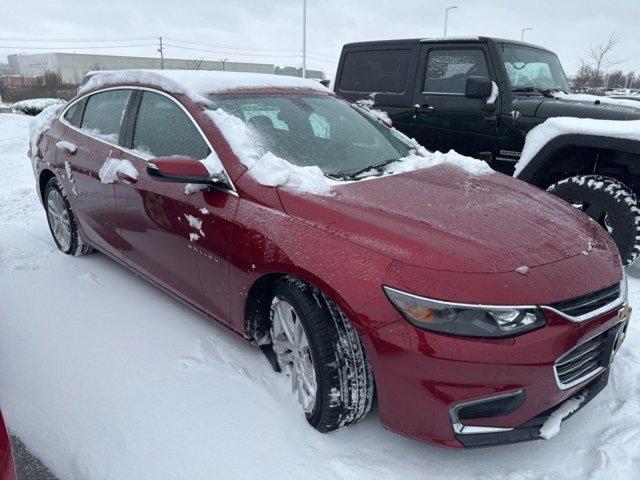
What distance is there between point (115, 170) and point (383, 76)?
3449 mm

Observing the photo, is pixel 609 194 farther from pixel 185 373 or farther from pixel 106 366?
pixel 106 366

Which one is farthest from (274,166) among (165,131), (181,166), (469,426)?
(469,426)

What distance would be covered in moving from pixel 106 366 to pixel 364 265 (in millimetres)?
1670

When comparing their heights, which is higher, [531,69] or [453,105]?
[531,69]

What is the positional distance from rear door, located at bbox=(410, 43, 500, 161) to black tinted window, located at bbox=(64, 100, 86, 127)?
3222 millimetres

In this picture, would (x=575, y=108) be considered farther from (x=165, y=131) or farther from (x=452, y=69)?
(x=165, y=131)

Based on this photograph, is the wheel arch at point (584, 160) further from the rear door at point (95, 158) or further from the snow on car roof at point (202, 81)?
the rear door at point (95, 158)

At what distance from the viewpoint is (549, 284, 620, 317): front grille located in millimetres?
1962

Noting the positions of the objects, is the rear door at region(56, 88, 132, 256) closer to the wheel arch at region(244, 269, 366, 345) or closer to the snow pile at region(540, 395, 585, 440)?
the wheel arch at region(244, 269, 366, 345)

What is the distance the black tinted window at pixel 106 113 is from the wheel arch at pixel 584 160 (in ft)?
10.8

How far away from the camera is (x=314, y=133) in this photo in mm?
3080

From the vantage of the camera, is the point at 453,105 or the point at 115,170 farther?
the point at 453,105

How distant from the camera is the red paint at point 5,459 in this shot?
149 centimetres

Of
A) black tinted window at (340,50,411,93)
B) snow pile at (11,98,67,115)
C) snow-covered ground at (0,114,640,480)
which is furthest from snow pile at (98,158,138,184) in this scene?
snow pile at (11,98,67,115)
